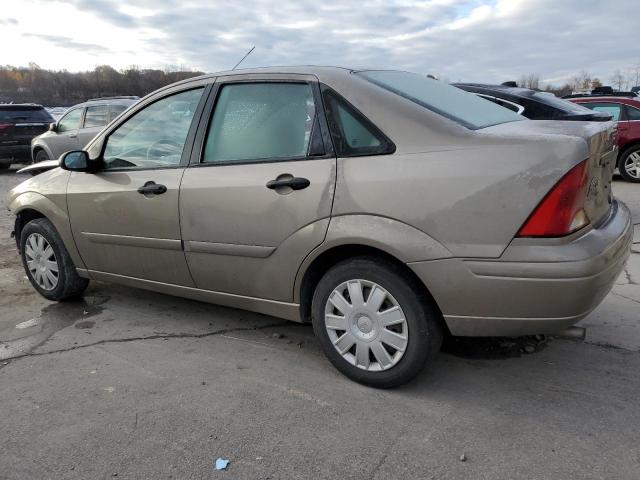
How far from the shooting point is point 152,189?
3.48 metres

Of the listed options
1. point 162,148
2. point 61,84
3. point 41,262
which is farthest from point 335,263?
point 61,84

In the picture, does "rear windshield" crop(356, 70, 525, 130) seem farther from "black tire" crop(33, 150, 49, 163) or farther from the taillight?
"black tire" crop(33, 150, 49, 163)

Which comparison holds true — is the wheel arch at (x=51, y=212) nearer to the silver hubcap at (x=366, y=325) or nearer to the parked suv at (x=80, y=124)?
the silver hubcap at (x=366, y=325)

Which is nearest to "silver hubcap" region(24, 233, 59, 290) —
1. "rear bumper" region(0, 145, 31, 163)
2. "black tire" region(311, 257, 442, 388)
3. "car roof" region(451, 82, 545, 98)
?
"black tire" region(311, 257, 442, 388)

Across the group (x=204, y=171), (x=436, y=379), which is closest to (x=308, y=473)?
(x=436, y=379)

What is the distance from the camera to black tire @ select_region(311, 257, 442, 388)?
8.75 ft

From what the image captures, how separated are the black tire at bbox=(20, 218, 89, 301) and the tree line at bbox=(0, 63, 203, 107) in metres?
18.5

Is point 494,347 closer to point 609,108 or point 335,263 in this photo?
point 335,263

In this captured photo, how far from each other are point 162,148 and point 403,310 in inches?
77.3

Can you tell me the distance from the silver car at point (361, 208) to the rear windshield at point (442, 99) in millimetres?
19

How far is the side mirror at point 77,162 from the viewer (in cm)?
383

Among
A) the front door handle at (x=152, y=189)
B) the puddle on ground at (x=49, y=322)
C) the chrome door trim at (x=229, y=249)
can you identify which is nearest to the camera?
the chrome door trim at (x=229, y=249)

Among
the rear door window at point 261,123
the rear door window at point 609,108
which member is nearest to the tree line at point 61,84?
the rear door window at point 609,108

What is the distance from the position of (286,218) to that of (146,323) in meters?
1.67
